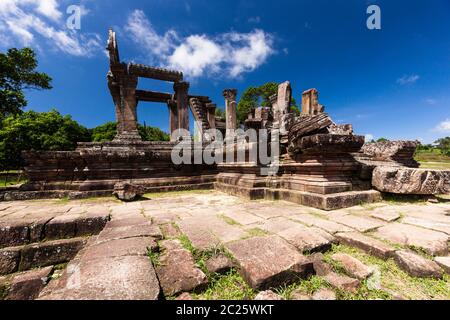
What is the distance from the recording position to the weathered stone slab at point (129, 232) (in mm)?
1742

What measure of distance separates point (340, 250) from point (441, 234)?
979 millimetres

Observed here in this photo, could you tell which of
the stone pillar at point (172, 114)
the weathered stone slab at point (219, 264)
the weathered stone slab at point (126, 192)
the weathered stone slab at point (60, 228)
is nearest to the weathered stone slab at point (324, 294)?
the weathered stone slab at point (219, 264)

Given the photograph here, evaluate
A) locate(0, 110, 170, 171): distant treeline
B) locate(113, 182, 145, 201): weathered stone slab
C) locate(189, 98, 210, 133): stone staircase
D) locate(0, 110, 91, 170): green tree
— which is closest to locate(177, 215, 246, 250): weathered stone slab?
locate(113, 182, 145, 201): weathered stone slab

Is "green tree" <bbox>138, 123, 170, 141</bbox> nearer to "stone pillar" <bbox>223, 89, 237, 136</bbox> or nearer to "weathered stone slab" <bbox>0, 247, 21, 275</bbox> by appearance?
"stone pillar" <bbox>223, 89, 237, 136</bbox>

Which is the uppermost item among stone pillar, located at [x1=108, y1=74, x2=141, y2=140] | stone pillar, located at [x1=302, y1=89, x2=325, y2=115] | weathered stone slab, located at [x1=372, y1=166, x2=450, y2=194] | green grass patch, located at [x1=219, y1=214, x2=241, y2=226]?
stone pillar, located at [x1=302, y1=89, x2=325, y2=115]

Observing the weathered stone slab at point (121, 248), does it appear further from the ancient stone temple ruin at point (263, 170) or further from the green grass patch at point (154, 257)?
the ancient stone temple ruin at point (263, 170)

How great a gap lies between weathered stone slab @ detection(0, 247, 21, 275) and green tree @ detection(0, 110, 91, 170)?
1786 centimetres

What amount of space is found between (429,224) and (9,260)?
164 inches

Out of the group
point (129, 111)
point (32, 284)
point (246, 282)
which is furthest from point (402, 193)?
point (129, 111)

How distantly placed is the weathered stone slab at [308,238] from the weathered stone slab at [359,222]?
435mm

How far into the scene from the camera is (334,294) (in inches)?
43.3

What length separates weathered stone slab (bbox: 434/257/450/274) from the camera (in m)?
1.26
